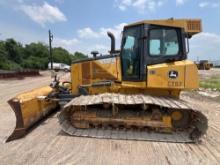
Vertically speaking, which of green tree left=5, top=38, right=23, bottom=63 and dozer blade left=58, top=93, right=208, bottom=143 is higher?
green tree left=5, top=38, right=23, bottom=63

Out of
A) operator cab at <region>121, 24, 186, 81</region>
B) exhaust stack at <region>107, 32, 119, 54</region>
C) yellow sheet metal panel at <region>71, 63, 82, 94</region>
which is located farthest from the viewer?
yellow sheet metal panel at <region>71, 63, 82, 94</region>

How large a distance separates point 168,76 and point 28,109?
3.50m

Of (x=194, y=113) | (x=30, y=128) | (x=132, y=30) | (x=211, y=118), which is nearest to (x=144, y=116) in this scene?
(x=194, y=113)

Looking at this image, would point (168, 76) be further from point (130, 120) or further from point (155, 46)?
point (130, 120)

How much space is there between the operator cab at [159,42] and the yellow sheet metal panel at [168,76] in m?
0.24

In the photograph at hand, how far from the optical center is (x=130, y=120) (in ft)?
21.6

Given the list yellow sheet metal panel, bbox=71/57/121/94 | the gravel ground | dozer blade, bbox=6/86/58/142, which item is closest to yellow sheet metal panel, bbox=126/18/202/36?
yellow sheet metal panel, bbox=71/57/121/94

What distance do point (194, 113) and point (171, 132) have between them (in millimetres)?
696

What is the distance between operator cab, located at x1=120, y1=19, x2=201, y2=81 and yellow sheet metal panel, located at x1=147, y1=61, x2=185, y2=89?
0.77ft

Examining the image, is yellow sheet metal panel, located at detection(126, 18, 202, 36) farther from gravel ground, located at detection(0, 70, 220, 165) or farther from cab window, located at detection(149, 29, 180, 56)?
gravel ground, located at detection(0, 70, 220, 165)

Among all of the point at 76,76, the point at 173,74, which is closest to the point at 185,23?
the point at 173,74

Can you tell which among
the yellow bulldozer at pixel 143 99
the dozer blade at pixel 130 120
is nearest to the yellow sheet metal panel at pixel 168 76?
the yellow bulldozer at pixel 143 99

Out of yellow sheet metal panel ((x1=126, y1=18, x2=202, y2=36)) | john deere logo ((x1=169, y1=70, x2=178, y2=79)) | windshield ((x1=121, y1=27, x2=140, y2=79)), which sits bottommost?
john deere logo ((x1=169, y1=70, x2=178, y2=79))

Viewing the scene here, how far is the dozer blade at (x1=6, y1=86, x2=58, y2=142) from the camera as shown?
6.46 m
